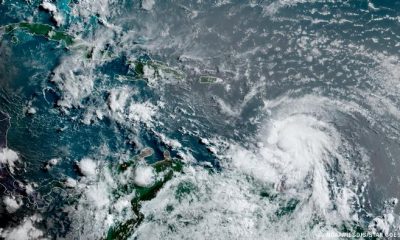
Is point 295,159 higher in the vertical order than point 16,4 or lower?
lower

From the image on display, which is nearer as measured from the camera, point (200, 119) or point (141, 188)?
point (141, 188)

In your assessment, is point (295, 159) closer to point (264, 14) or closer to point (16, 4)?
point (264, 14)

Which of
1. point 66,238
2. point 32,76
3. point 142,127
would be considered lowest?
point 66,238

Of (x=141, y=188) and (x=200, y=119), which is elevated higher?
(x=200, y=119)

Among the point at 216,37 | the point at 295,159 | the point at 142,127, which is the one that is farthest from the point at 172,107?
the point at 295,159

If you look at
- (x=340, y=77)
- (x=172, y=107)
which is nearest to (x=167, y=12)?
(x=172, y=107)

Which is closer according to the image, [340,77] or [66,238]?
[66,238]
